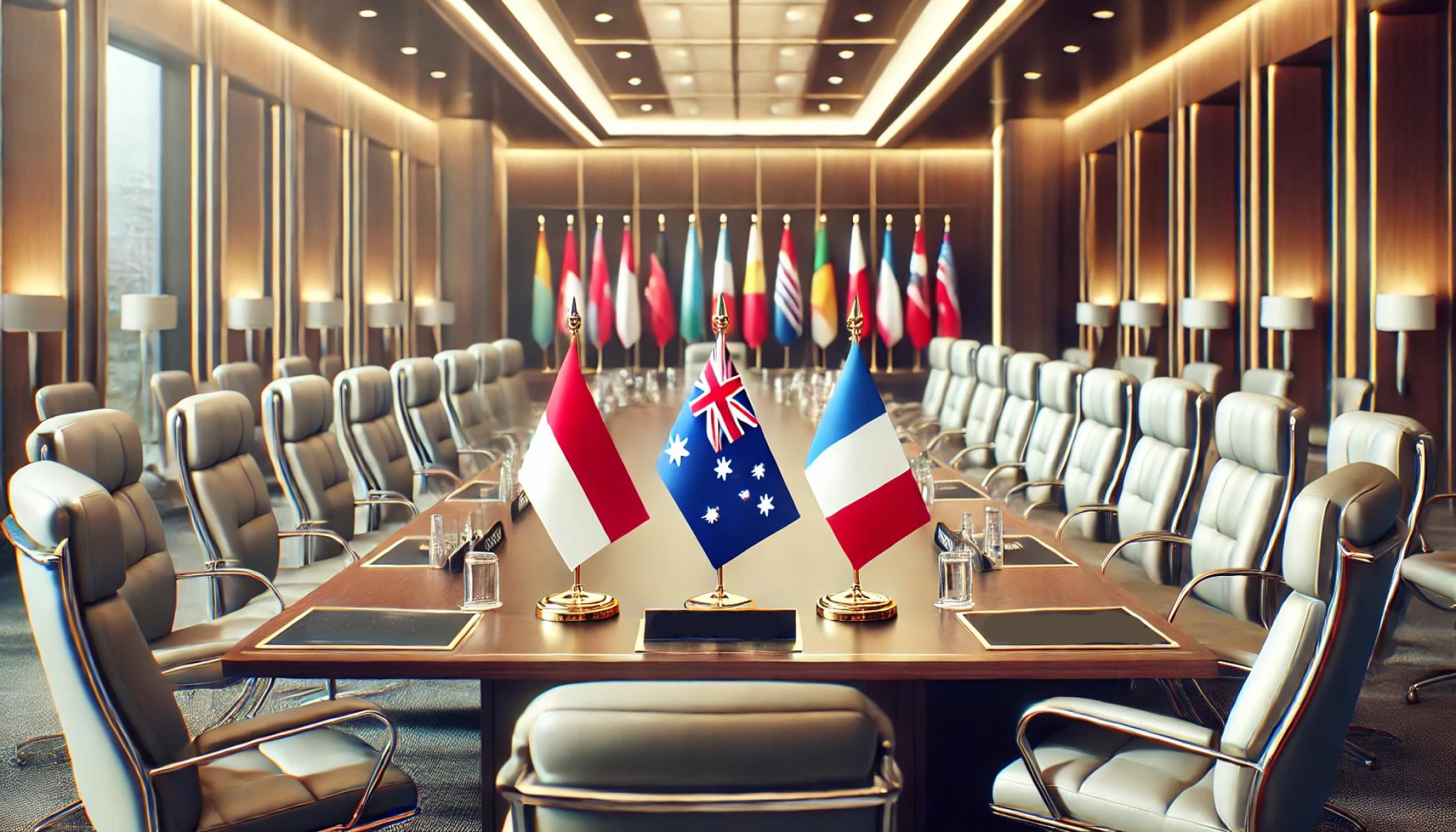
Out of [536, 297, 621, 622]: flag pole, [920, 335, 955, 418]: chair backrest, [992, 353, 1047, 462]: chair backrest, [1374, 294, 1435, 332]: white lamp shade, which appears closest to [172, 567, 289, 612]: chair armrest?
[536, 297, 621, 622]: flag pole

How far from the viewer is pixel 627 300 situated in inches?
495

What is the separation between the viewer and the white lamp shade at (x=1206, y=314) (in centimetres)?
822

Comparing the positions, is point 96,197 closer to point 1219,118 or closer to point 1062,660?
point 1062,660

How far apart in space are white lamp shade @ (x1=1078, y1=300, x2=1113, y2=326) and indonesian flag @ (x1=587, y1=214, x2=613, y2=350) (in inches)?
195

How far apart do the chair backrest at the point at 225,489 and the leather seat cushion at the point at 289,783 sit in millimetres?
1321

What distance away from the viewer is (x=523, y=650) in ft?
6.76

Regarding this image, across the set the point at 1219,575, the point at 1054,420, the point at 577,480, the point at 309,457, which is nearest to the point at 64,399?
the point at 309,457

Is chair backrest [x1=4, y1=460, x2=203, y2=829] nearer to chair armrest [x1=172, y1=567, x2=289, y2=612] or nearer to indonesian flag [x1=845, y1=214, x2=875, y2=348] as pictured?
chair armrest [x1=172, y1=567, x2=289, y2=612]

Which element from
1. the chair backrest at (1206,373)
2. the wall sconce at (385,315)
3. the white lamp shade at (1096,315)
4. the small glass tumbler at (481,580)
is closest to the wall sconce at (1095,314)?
the white lamp shade at (1096,315)

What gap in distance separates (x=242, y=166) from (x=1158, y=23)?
6368 mm

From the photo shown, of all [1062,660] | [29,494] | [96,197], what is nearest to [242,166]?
[96,197]

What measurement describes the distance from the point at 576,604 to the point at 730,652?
403mm

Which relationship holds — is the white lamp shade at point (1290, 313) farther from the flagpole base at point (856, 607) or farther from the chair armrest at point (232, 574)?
the chair armrest at point (232, 574)

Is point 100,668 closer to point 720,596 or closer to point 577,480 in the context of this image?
point 577,480
